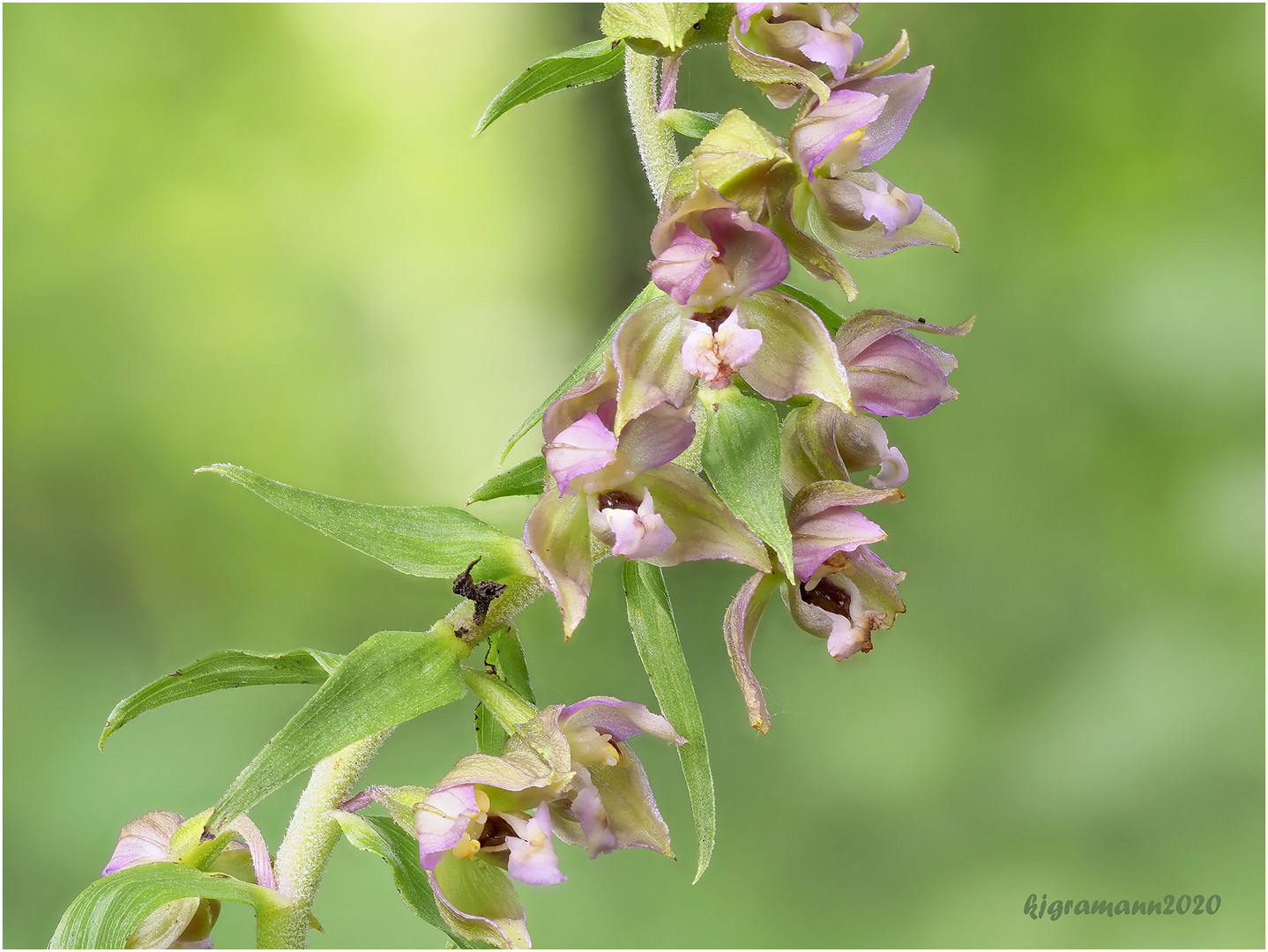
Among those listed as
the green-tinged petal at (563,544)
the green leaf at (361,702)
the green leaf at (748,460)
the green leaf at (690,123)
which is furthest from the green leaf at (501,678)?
the green leaf at (690,123)

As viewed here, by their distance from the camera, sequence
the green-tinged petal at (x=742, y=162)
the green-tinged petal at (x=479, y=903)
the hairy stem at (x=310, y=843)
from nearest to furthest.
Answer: the green-tinged petal at (x=742, y=162) < the green-tinged petal at (x=479, y=903) < the hairy stem at (x=310, y=843)

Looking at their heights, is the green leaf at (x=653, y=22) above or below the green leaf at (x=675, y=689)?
above

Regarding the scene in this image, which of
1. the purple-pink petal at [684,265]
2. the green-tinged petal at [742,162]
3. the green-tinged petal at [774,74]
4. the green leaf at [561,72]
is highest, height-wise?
the green leaf at [561,72]

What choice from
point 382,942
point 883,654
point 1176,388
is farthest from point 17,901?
point 1176,388

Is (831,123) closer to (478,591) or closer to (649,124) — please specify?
(649,124)

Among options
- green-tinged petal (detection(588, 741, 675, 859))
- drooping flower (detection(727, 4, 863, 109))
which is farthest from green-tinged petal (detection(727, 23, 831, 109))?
green-tinged petal (detection(588, 741, 675, 859))

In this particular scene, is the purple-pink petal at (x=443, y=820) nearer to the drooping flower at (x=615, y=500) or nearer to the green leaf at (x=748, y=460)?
the drooping flower at (x=615, y=500)

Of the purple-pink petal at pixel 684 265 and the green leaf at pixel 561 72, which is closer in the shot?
the purple-pink petal at pixel 684 265

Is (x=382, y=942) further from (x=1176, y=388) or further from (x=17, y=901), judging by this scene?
(x=1176, y=388)
